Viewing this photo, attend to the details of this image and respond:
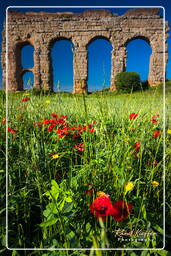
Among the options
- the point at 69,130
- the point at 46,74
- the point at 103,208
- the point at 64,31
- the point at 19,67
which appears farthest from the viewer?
the point at 19,67

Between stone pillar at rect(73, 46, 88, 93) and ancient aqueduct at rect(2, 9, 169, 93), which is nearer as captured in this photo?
stone pillar at rect(73, 46, 88, 93)

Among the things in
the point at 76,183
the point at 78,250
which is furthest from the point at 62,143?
the point at 78,250

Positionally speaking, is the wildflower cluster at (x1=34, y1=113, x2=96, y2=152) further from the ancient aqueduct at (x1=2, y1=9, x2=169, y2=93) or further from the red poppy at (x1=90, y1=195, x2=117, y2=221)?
the red poppy at (x1=90, y1=195, x2=117, y2=221)

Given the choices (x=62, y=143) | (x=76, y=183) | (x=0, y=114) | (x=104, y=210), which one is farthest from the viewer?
(x=0, y=114)

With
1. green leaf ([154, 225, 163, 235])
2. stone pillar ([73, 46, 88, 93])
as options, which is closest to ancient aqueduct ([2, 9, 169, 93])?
stone pillar ([73, 46, 88, 93])

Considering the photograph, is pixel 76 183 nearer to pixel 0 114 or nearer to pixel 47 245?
pixel 47 245

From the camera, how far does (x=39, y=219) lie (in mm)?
791

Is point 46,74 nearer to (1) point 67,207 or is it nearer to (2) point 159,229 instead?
(1) point 67,207

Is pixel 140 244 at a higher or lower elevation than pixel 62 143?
lower

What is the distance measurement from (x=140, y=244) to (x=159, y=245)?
0.11 m

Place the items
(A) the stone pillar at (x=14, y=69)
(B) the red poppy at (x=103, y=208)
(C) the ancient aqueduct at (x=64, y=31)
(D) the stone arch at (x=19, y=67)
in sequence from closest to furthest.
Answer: (B) the red poppy at (x=103, y=208) < (C) the ancient aqueduct at (x=64, y=31) < (A) the stone pillar at (x=14, y=69) < (D) the stone arch at (x=19, y=67)
